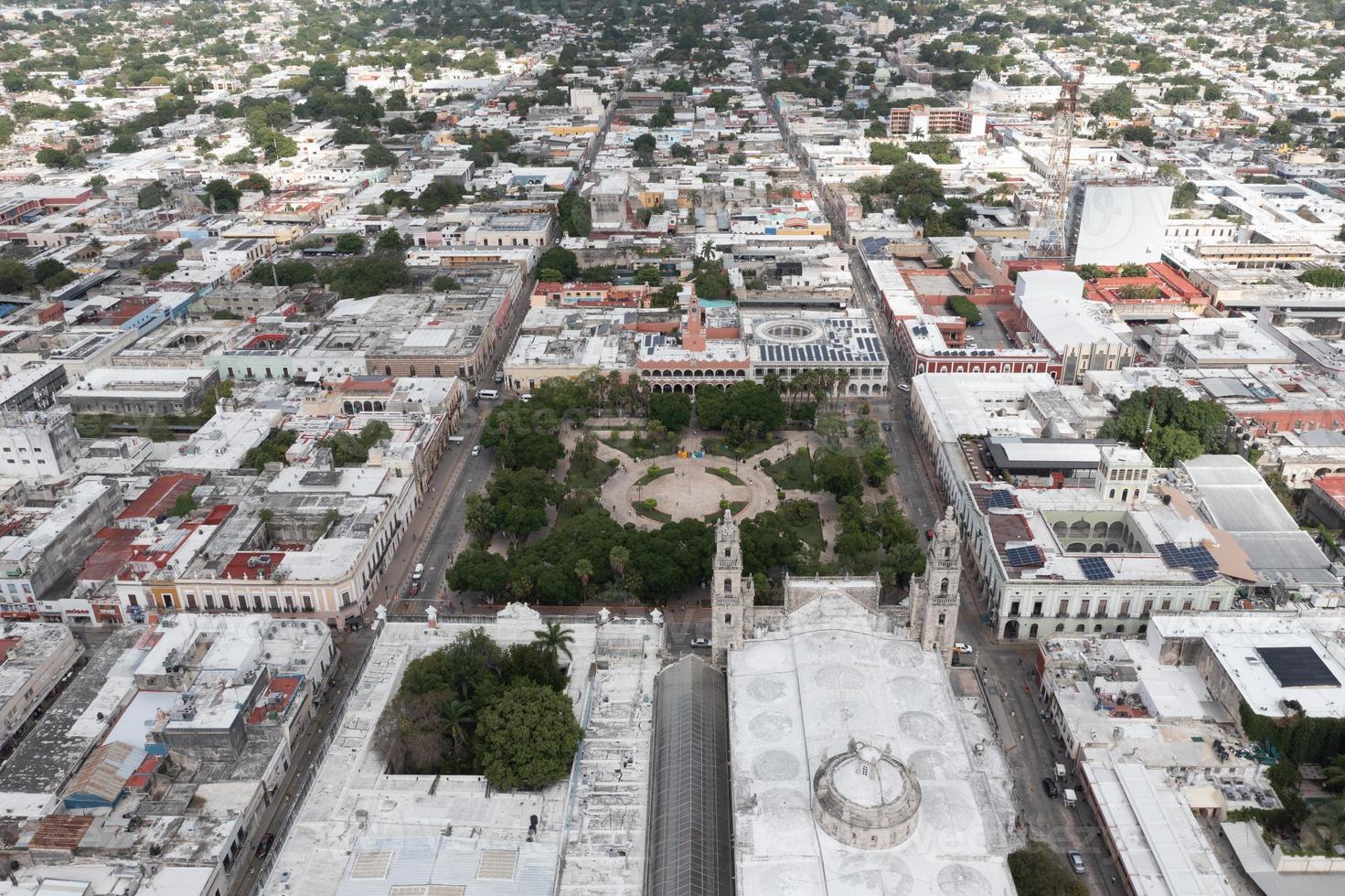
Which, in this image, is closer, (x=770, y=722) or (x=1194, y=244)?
(x=770, y=722)

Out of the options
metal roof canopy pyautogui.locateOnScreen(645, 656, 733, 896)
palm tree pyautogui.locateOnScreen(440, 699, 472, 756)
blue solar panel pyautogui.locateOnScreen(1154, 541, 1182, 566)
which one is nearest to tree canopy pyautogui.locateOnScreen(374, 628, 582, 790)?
palm tree pyautogui.locateOnScreen(440, 699, 472, 756)

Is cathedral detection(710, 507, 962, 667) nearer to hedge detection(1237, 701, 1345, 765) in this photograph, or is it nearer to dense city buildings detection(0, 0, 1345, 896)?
dense city buildings detection(0, 0, 1345, 896)

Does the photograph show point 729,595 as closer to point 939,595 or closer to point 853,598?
point 853,598

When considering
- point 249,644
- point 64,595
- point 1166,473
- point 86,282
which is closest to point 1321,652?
point 1166,473

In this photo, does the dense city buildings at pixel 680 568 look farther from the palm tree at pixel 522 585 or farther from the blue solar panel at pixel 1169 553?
the blue solar panel at pixel 1169 553

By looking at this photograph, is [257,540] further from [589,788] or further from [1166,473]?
[1166,473]

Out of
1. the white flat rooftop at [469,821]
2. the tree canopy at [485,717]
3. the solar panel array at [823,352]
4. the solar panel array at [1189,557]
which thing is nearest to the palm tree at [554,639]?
the tree canopy at [485,717]

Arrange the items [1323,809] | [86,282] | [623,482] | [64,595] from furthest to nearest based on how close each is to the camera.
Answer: [86,282] → [623,482] → [64,595] → [1323,809]
